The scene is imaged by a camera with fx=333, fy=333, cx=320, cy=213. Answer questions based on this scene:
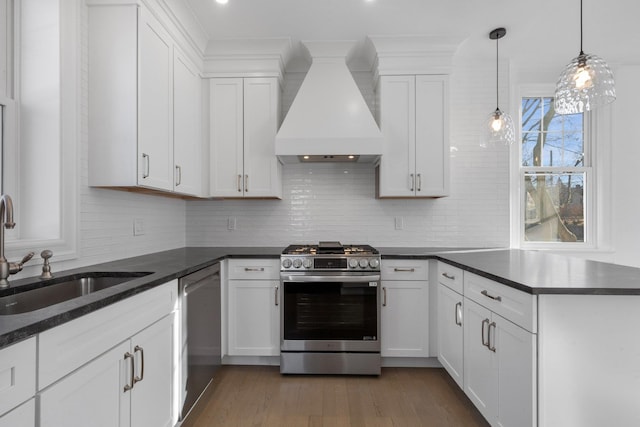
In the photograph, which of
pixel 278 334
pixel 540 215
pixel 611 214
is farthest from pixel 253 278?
pixel 611 214

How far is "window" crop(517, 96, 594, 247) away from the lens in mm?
3379

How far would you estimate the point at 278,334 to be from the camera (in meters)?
2.76

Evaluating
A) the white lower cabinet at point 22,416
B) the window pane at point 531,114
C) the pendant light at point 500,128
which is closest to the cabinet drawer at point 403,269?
the pendant light at point 500,128

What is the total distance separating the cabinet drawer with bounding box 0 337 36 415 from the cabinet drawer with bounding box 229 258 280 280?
1841 mm

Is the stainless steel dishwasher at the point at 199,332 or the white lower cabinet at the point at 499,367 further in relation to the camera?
the stainless steel dishwasher at the point at 199,332

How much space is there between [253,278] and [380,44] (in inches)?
90.7

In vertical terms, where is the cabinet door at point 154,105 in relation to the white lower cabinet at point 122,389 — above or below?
above

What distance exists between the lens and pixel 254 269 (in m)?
2.78

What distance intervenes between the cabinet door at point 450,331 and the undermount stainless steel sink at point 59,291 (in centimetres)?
201

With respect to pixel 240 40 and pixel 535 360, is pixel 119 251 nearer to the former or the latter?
pixel 240 40

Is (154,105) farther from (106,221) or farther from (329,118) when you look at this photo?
(329,118)

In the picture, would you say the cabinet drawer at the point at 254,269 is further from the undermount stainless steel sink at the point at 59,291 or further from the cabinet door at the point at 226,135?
the undermount stainless steel sink at the point at 59,291

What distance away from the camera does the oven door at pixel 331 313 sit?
264 centimetres

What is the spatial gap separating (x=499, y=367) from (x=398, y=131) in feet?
6.52
